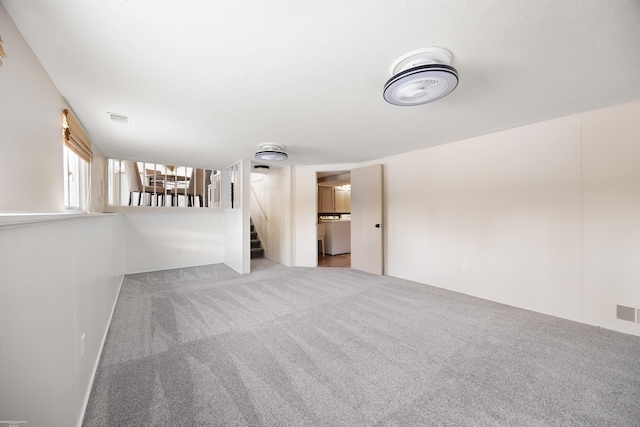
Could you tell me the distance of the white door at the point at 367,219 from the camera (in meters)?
4.45

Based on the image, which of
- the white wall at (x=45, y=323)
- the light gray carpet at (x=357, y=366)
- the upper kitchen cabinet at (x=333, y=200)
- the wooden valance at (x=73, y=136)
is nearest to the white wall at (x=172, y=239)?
the light gray carpet at (x=357, y=366)

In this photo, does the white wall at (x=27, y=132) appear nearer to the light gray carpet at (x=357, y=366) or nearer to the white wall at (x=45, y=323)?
Result: the white wall at (x=45, y=323)

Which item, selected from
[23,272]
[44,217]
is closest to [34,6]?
[44,217]

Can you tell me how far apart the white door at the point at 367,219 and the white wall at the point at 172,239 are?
318 cm

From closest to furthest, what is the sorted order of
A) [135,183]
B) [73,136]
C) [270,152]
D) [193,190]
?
[73,136], [270,152], [135,183], [193,190]

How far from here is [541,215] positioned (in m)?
2.78

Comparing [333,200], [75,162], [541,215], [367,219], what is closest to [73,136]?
[75,162]

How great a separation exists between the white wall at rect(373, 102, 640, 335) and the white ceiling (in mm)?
354

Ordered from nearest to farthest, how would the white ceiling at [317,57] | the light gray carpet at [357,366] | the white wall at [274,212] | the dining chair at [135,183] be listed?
1. the white ceiling at [317,57]
2. the light gray carpet at [357,366]
3. the dining chair at [135,183]
4. the white wall at [274,212]

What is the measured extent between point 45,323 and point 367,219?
424 cm

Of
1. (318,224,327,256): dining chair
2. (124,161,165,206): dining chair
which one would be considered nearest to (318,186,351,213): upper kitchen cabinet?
(318,224,327,256): dining chair

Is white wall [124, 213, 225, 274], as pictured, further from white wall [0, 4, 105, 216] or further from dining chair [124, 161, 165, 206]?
white wall [0, 4, 105, 216]

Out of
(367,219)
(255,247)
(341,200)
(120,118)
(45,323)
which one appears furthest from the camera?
(341,200)

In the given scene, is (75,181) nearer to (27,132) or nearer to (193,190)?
(27,132)
